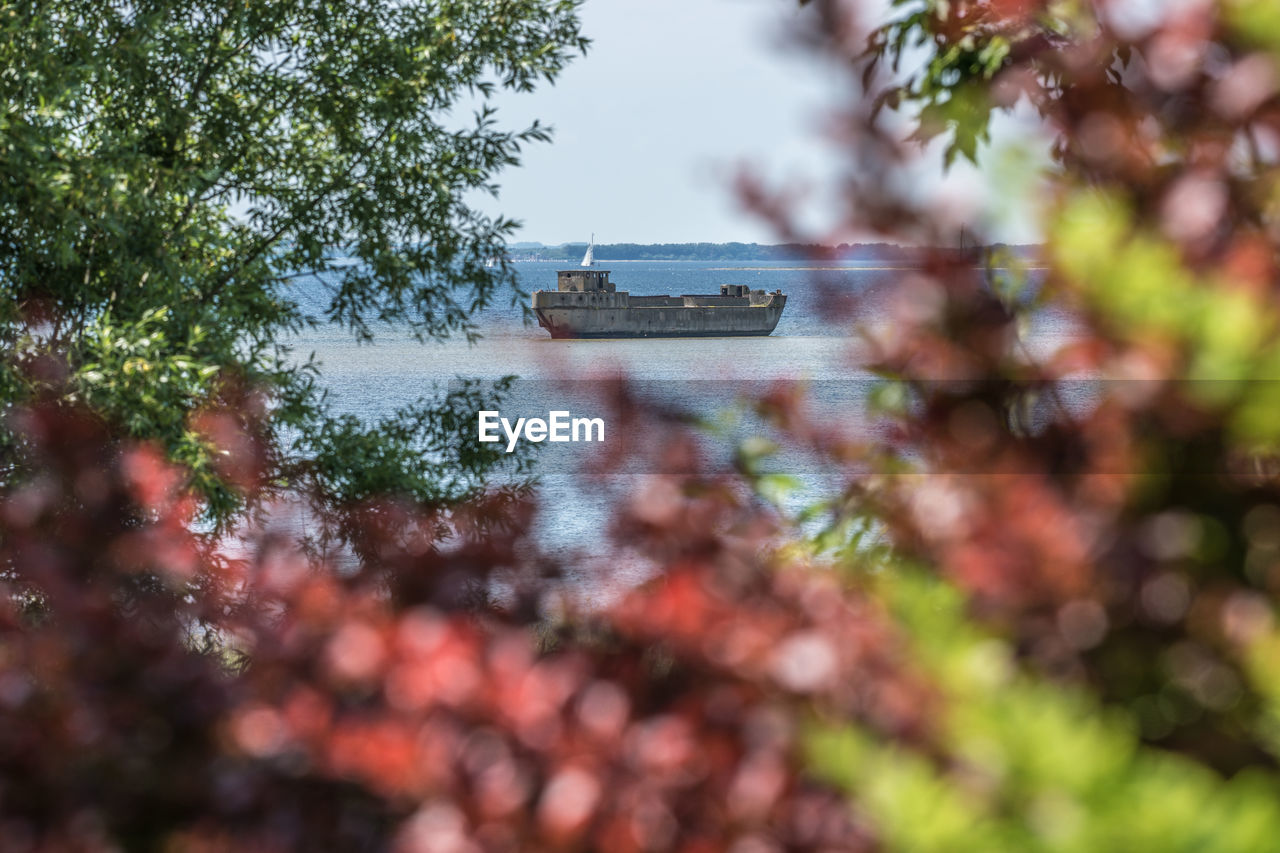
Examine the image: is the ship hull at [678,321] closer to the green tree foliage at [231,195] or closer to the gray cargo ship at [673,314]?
the gray cargo ship at [673,314]

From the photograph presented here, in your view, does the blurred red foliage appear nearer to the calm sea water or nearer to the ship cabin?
the calm sea water

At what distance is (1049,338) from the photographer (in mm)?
51281

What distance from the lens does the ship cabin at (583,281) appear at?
4006cm

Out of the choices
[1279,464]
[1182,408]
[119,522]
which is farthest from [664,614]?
[119,522]

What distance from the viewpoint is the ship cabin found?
4006 centimetres

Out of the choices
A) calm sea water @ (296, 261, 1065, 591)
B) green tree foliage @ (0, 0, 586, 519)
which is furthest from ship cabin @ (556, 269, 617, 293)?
green tree foliage @ (0, 0, 586, 519)

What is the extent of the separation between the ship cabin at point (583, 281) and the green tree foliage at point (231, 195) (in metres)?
31.0

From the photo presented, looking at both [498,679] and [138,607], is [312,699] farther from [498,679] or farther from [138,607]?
[138,607]

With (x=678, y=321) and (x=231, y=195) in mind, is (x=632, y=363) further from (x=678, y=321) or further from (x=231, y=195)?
(x=678, y=321)

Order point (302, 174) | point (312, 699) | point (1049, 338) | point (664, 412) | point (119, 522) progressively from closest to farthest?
1. point (312, 699)
2. point (664, 412)
3. point (119, 522)
4. point (302, 174)
5. point (1049, 338)

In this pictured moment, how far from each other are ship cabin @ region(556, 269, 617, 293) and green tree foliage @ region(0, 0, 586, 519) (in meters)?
31.0

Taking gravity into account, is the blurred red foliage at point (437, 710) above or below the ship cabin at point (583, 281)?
below

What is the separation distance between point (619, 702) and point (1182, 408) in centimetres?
62

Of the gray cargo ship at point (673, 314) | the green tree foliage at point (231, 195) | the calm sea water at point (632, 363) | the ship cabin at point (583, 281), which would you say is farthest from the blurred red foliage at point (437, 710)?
the gray cargo ship at point (673, 314)
